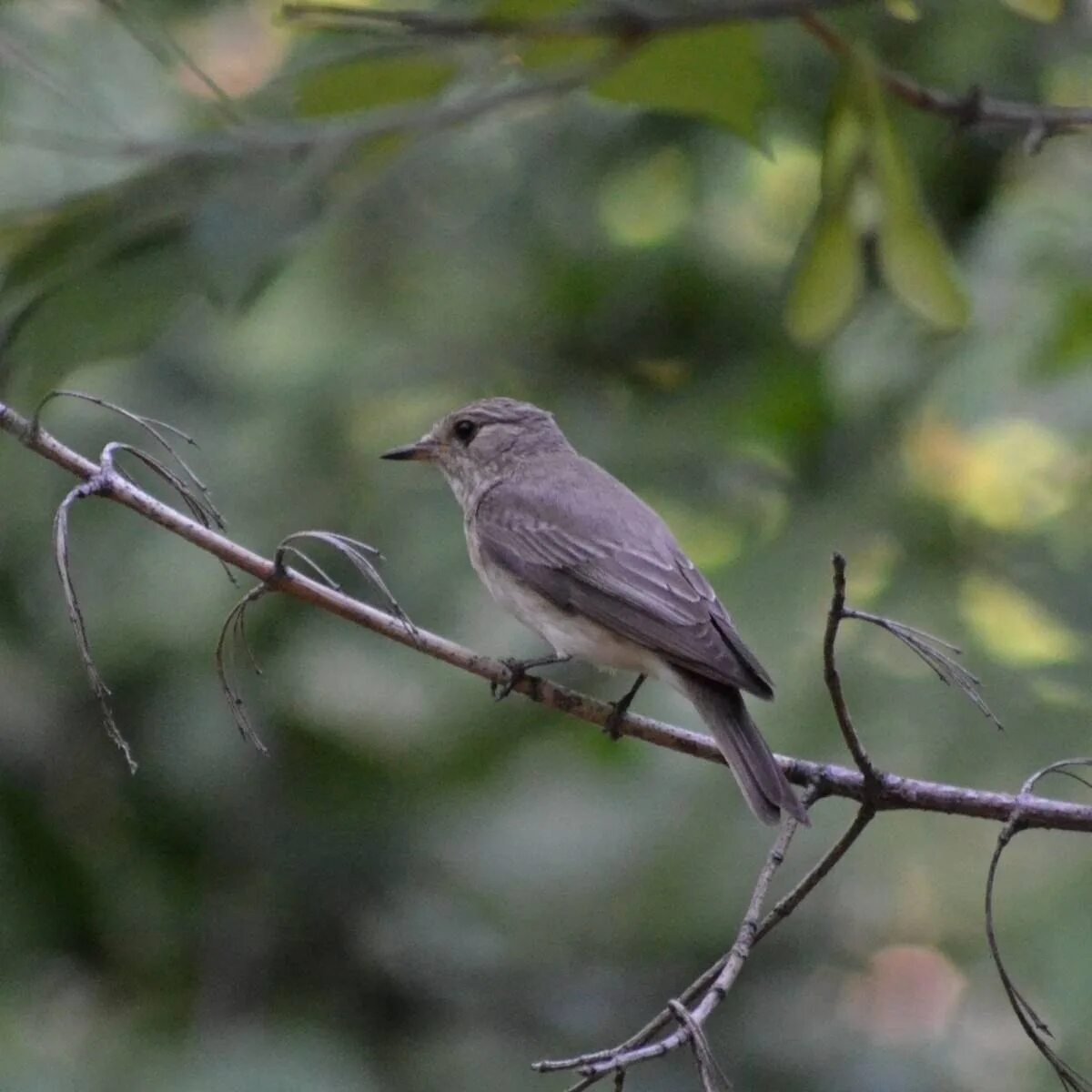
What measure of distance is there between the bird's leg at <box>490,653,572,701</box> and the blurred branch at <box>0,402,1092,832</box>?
0.25 metres

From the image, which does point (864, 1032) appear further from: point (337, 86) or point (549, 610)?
point (337, 86)

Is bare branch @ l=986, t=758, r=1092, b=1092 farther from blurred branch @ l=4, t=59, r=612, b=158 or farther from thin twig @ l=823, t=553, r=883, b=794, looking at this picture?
blurred branch @ l=4, t=59, r=612, b=158

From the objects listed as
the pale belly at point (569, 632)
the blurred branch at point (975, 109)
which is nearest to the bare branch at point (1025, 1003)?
the blurred branch at point (975, 109)

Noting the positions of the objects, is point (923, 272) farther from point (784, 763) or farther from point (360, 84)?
point (360, 84)

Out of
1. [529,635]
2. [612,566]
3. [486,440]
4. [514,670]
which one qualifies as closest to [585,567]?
[612,566]

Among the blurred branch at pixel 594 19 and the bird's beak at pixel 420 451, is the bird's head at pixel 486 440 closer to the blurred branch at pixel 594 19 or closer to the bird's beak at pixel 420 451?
the bird's beak at pixel 420 451

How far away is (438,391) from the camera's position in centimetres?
561

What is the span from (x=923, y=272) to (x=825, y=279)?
22cm

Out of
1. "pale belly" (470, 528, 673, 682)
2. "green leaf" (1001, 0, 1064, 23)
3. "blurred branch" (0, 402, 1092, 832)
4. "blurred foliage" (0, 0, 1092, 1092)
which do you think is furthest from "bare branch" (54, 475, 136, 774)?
"pale belly" (470, 528, 673, 682)

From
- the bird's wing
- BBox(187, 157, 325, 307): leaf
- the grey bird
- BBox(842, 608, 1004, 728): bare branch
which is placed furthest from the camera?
the bird's wing

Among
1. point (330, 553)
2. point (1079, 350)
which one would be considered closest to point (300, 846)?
point (330, 553)

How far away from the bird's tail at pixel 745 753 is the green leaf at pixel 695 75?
1.17 m

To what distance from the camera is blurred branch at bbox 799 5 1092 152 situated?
298 cm

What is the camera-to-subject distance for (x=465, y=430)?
16.5ft
